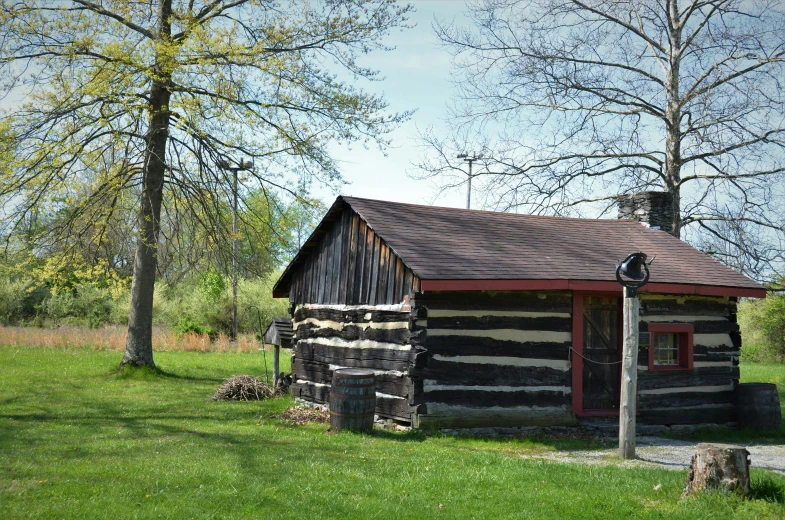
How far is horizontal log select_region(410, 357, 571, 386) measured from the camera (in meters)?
11.4

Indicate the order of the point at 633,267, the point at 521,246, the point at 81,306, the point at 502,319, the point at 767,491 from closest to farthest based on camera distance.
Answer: the point at 767,491
the point at 633,267
the point at 502,319
the point at 521,246
the point at 81,306

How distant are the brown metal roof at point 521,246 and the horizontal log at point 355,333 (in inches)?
54.2

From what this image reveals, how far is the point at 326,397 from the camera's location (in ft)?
46.1

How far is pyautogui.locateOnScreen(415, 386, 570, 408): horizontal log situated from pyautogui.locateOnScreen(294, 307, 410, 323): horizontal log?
1331 millimetres

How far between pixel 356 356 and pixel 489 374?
2.58m

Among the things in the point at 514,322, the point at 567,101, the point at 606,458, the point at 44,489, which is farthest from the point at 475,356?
the point at 567,101

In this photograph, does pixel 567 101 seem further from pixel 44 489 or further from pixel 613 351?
pixel 44 489

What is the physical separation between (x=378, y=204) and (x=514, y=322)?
3.59 metres

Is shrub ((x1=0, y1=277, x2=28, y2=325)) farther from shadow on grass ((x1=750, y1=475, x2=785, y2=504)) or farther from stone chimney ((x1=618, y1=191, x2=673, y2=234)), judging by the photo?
shadow on grass ((x1=750, y1=475, x2=785, y2=504))

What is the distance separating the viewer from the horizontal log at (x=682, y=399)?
1305 centimetres

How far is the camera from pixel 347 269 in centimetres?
1373

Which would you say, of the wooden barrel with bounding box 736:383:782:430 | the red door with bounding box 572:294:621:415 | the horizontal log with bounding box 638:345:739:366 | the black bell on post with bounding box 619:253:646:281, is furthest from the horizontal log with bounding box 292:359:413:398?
the wooden barrel with bounding box 736:383:782:430

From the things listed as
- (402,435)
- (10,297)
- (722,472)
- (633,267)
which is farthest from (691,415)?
(10,297)

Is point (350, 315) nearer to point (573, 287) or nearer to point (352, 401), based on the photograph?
point (352, 401)
